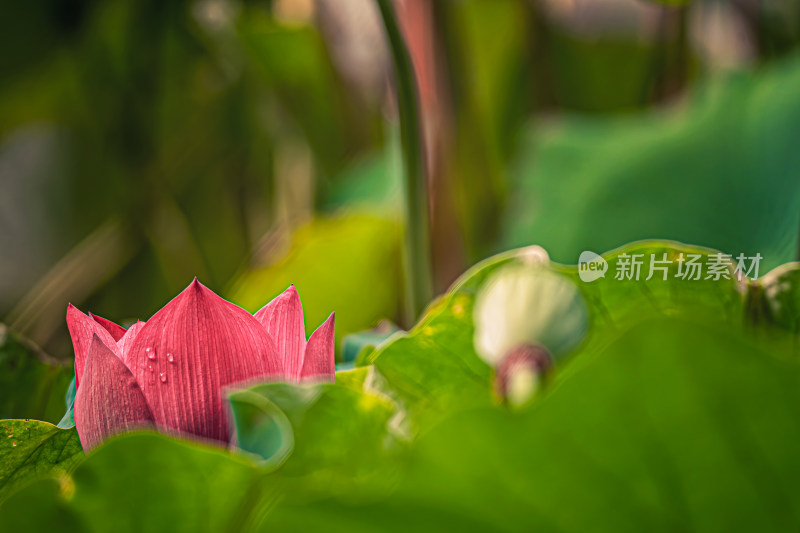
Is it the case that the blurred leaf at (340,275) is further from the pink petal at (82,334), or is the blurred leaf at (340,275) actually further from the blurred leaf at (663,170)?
the pink petal at (82,334)

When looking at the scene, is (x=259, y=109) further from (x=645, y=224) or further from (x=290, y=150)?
(x=645, y=224)

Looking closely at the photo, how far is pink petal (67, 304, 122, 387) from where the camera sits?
13 centimetres

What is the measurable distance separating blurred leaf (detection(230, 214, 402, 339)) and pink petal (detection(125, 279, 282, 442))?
1.15 ft

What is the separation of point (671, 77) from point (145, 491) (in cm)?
68

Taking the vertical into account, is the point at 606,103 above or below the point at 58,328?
above

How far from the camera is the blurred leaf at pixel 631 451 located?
3.3 inches

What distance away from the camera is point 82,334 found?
0.42ft

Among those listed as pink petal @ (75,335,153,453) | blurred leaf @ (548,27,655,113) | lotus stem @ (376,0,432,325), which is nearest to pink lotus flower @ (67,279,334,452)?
pink petal @ (75,335,153,453)

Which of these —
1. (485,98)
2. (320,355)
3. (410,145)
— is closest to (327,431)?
(320,355)

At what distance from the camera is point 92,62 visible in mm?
741

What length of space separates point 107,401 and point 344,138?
730 millimetres

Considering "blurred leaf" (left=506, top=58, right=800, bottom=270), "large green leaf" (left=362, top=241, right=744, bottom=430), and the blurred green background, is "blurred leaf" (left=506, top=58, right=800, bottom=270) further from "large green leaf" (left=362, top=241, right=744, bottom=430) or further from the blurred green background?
"large green leaf" (left=362, top=241, right=744, bottom=430)

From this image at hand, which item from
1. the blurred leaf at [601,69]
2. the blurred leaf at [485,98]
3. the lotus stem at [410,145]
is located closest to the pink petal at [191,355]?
the lotus stem at [410,145]

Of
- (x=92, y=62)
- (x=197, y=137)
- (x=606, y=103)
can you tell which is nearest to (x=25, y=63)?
(x=92, y=62)
